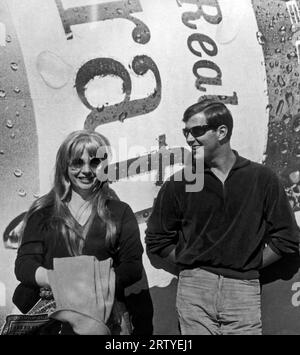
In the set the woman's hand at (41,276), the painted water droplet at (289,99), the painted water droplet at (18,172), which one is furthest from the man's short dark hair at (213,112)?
the woman's hand at (41,276)

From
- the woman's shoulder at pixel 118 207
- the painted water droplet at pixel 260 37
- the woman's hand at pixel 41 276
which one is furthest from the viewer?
the painted water droplet at pixel 260 37

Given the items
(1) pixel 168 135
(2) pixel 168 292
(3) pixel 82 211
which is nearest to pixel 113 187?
(3) pixel 82 211

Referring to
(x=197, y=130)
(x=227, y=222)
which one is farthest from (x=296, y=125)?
(x=227, y=222)

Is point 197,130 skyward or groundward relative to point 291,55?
groundward

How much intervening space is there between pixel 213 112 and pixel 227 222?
1.79 feet

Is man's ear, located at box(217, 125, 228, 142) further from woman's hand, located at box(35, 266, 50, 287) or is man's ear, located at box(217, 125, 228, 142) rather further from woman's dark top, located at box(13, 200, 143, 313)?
woman's hand, located at box(35, 266, 50, 287)

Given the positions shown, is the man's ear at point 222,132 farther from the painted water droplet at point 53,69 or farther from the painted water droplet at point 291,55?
the painted water droplet at point 53,69

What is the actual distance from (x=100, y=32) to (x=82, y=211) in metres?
0.87

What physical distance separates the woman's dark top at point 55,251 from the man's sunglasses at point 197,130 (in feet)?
1.67

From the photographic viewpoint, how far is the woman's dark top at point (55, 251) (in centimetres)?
254

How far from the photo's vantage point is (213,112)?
267 cm

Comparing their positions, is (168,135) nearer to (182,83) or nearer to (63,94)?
(182,83)

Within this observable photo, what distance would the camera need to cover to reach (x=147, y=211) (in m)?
2.69

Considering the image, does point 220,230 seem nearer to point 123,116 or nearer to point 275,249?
point 275,249
